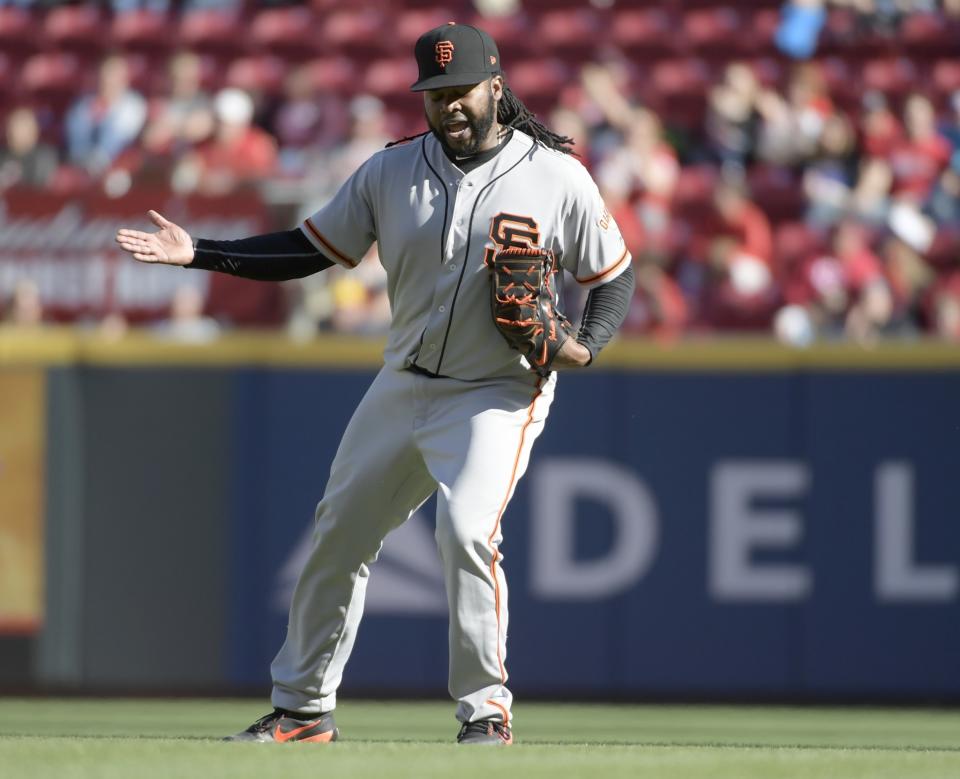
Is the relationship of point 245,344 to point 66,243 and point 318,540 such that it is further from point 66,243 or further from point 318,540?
point 318,540

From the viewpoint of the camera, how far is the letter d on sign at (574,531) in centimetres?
717

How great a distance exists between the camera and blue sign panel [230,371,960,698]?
7.11 metres

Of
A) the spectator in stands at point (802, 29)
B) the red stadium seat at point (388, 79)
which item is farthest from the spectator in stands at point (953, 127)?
the red stadium seat at point (388, 79)

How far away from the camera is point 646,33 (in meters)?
11.9

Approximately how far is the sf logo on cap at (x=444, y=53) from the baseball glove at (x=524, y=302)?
50 centimetres

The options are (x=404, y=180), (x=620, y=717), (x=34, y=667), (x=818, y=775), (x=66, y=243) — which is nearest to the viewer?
(x=818, y=775)

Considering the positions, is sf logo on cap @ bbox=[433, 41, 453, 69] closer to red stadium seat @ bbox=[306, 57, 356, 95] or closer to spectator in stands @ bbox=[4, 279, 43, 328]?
spectator in stands @ bbox=[4, 279, 43, 328]

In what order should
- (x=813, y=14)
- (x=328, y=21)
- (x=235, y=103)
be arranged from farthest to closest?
(x=328, y=21) < (x=813, y=14) < (x=235, y=103)

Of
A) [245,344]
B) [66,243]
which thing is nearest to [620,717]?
[245,344]

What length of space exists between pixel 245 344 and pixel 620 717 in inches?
90.5

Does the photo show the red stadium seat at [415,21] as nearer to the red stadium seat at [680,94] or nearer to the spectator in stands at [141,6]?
the red stadium seat at [680,94]

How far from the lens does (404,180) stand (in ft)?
14.5

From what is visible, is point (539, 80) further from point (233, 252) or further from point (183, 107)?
point (233, 252)

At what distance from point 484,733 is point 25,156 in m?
7.72
